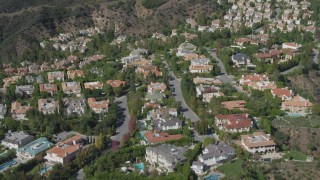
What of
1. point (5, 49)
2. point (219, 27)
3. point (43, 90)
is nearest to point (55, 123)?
point (43, 90)

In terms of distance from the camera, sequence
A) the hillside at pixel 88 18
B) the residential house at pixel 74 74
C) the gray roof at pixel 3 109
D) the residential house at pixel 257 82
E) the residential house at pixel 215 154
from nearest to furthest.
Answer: the residential house at pixel 215 154, the gray roof at pixel 3 109, the residential house at pixel 257 82, the residential house at pixel 74 74, the hillside at pixel 88 18

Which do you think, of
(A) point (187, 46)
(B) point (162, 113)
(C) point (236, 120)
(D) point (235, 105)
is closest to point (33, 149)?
(B) point (162, 113)

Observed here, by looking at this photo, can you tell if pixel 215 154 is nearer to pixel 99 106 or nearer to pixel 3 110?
pixel 99 106

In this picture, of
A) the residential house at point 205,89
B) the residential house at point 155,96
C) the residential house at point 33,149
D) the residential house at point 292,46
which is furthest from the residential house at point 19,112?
the residential house at point 292,46

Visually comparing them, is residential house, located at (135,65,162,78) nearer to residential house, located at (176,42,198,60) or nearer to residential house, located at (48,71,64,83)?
residential house, located at (176,42,198,60)

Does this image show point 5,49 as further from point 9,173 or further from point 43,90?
point 9,173

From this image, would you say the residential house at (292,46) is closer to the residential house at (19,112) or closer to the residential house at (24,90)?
the residential house at (24,90)

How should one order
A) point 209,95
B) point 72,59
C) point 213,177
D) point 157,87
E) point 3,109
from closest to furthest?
point 213,177 < point 3,109 < point 209,95 < point 157,87 < point 72,59
